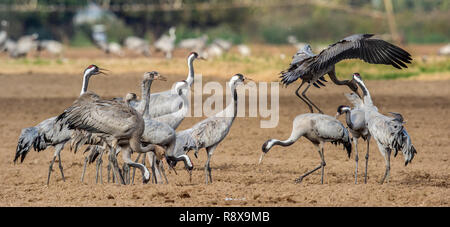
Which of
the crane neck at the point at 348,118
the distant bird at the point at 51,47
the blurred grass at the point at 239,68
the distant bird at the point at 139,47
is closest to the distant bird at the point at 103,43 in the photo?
the distant bird at the point at 139,47

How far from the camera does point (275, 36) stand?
125 ft

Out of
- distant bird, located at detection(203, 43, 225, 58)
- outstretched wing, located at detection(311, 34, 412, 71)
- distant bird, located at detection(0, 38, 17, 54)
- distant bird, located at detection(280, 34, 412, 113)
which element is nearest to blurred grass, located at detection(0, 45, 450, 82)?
distant bird, located at detection(203, 43, 225, 58)

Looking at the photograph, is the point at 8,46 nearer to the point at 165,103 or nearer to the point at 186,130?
the point at 165,103

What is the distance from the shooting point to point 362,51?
29.8 feet

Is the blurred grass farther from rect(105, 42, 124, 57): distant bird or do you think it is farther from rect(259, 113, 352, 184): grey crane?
rect(259, 113, 352, 184): grey crane

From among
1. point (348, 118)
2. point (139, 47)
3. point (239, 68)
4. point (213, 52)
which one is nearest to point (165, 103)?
point (348, 118)

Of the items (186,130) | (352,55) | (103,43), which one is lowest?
(186,130)

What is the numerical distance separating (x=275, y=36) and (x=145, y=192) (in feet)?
102

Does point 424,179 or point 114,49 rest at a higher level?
point 114,49

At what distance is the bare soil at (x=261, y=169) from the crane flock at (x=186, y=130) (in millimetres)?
380

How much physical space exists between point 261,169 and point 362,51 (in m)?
1.85

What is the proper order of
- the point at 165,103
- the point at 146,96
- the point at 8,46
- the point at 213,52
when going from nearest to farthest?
the point at 146,96, the point at 165,103, the point at 213,52, the point at 8,46
